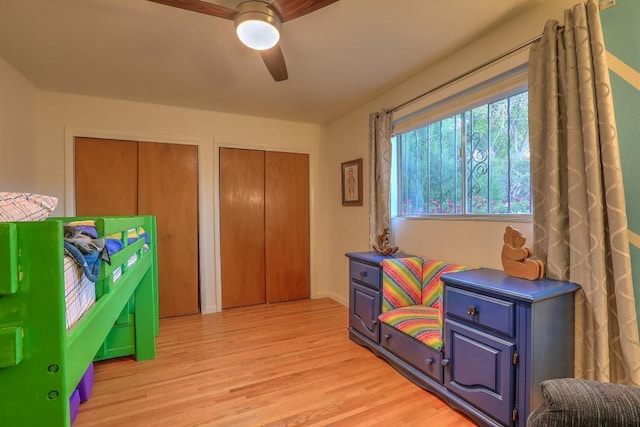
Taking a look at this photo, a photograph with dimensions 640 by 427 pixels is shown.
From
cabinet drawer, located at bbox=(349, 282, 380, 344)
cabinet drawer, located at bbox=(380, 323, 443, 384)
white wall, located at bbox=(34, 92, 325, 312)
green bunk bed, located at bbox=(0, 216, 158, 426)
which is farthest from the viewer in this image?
white wall, located at bbox=(34, 92, 325, 312)

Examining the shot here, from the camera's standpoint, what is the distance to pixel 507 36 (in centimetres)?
184

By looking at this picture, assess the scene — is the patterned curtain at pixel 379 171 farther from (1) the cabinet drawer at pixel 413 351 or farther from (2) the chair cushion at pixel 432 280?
(1) the cabinet drawer at pixel 413 351

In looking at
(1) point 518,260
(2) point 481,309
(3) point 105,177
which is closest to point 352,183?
(1) point 518,260

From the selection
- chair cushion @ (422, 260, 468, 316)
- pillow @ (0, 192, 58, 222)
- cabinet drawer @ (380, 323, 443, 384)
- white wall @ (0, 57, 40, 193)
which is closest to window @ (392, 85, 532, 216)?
chair cushion @ (422, 260, 468, 316)

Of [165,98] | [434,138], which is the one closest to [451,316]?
[434,138]

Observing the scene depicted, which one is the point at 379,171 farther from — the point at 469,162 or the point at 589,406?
the point at 589,406

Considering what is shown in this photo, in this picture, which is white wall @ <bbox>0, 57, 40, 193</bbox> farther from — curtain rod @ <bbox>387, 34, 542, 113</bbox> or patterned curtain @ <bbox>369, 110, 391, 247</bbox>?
curtain rod @ <bbox>387, 34, 542, 113</bbox>

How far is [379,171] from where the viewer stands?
9.20ft

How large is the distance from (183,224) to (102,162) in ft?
3.18

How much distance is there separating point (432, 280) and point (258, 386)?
1.44 m

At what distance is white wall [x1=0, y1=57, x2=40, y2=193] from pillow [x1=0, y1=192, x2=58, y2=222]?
136 centimetres

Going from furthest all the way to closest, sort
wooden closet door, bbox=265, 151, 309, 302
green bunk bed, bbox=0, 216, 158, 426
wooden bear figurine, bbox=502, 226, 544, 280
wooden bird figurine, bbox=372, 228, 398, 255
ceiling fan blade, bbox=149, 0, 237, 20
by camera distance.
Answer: wooden closet door, bbox=265, 151, 309, 302 → wooden bird figurine, bbox=372, 228, 398, 255 → wooden bear figurine, bbox=502, 226, 544, 280 → ceiling fan blade, bbox=149, 0, 237, 20 → green bunk bed, bbox=0, 216, 158, 426

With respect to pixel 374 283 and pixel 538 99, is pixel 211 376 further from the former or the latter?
pixel 538 99

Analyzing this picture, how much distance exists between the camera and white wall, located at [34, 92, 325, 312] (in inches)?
111
